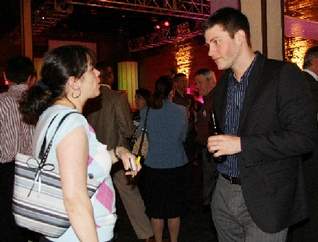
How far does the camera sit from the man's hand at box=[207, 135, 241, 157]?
2098mm

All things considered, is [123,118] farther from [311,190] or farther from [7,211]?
[311,190]

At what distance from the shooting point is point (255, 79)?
2.25 metres

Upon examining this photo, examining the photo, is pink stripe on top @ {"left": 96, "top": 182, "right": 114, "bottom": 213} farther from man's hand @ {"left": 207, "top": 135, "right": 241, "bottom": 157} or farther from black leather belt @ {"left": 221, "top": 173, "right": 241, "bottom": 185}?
black leather belt @ {"left": 221, "top": 173, "right": 241, "bottom": 185}

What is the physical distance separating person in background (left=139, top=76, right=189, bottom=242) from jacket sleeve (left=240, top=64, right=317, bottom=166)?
2199mm

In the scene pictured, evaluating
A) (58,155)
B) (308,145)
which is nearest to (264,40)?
(308,145)

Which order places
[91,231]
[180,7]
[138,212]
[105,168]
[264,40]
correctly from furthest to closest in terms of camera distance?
[180,7]
[138,212]
[264,40]
[105,168]
[91,231]

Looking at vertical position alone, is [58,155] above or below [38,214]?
above

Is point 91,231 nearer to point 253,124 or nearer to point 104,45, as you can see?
point 253,124

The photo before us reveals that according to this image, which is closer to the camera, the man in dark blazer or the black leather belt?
the man in dark blazer

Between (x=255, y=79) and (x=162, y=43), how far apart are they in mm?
13817

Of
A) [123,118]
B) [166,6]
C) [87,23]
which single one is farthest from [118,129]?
[87,23]

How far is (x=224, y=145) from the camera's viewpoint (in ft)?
6.88

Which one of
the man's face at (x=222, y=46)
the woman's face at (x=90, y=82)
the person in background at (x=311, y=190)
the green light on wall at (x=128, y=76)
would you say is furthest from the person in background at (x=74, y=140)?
the green light on wall at (x=128, y=76)

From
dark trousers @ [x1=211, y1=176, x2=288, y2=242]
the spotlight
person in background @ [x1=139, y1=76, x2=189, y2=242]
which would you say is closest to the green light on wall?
the spotlight
